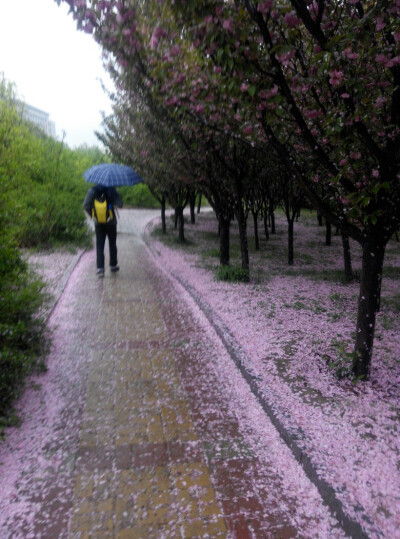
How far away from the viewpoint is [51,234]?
501 inches

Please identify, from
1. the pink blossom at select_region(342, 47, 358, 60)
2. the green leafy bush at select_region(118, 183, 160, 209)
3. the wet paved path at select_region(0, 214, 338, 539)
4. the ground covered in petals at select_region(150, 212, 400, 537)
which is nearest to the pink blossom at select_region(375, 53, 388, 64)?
the pink blossom at select_region(342, 47, 358, 60)

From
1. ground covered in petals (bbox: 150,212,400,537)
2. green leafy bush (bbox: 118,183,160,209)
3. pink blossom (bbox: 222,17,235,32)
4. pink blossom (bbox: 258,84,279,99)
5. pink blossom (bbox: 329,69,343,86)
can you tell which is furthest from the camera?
green leafy bush (bbox: 118,183,160,209)

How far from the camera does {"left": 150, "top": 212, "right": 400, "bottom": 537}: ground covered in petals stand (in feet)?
8.91

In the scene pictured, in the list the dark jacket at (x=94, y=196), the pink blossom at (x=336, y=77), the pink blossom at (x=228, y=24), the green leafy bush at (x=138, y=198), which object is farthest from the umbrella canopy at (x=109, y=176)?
the green leafy bush at (x=138, y=198)

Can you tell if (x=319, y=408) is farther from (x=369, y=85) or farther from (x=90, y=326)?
(x=90, y=326)

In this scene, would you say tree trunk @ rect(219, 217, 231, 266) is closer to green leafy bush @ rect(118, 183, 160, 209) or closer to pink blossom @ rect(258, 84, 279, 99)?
pink blossom @ rect(258, 84, 279, 99)

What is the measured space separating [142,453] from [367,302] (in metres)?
2.47

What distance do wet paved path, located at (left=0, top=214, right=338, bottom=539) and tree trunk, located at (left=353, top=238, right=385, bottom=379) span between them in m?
1.17

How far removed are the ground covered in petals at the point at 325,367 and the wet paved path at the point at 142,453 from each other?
28 centimetres

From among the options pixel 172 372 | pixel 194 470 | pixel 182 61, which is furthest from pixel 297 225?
pixel 194 470

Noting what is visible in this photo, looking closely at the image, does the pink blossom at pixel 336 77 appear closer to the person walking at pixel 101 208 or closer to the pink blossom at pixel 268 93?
the pink blossom at pixel 268 93

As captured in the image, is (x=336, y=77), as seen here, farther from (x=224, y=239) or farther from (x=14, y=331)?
(x=224, y=239)

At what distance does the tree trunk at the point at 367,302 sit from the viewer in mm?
3840

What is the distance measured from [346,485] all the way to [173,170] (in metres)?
8.24
